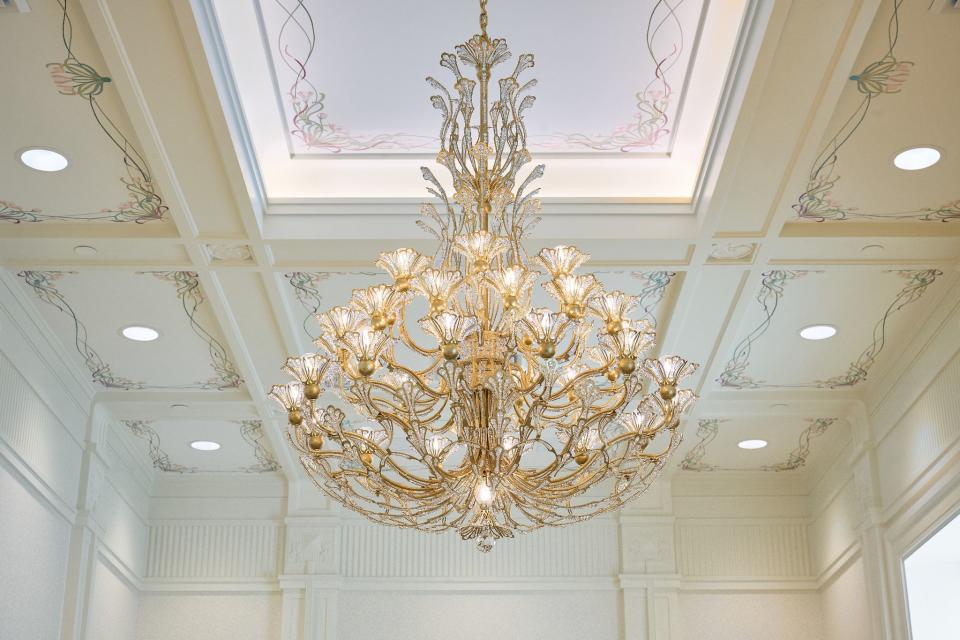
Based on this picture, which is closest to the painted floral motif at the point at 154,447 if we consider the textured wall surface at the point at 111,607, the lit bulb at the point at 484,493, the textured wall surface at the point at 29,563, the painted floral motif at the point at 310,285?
the textured wall surface at the point at 111,607

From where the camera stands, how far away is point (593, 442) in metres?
5.17

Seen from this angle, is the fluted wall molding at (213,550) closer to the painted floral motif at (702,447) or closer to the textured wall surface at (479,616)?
the textured wall surface at (479,616)

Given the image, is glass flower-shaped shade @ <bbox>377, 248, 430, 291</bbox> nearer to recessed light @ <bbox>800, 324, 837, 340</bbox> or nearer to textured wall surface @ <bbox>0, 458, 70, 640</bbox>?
textured wall surface @ <bbox>0, 458, 70, 640</bbox>

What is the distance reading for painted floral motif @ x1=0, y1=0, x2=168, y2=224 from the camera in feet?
16.9

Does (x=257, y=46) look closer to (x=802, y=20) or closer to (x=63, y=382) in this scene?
(x=802, y=20)

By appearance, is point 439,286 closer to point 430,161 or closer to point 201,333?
point 430,161

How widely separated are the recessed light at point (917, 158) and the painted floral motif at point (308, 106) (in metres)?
2.25

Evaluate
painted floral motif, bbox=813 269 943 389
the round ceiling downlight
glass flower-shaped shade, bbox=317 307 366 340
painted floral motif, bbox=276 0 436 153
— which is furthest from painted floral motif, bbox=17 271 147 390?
painted floral motif, bbox=813 269 943 389

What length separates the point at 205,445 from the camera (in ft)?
30.4

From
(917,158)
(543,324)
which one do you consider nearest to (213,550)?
(543,324)

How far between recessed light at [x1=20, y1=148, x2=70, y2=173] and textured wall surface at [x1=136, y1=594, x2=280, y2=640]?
4.52 metres

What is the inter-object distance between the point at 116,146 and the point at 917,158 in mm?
3612

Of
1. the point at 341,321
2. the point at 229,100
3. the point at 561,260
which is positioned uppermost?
the point at 229,100

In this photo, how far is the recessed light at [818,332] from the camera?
7.48 metres
